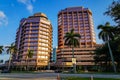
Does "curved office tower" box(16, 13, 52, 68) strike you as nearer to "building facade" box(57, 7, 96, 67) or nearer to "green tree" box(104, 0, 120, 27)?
"building facade" box(57, 7, 96, 67)

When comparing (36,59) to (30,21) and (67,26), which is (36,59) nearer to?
(30,21)

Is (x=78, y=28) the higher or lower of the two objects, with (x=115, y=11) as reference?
higher

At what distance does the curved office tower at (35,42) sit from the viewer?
130 metres

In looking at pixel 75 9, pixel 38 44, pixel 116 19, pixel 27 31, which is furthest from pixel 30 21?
pixel 116 19

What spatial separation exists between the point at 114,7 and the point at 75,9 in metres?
148

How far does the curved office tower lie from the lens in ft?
425

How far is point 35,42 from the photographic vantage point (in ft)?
448

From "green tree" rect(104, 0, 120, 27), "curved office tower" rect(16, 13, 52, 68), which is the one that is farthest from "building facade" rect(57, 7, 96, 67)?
"green tree" rect(104, 0, 120, 27)

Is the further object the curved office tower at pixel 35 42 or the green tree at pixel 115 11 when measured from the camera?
the curved office tower at pixel 35 42

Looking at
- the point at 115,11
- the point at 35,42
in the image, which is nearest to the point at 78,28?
the point at 35,42

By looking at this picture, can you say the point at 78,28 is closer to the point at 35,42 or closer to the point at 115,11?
the point at 35,42

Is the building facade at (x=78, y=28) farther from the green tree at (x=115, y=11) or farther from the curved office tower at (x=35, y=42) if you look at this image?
the green tree at (x=115, y=11)

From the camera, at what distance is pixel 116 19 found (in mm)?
23812

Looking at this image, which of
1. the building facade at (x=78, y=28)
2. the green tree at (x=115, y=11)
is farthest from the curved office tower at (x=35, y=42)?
the green tree at (x=115, y=11)
